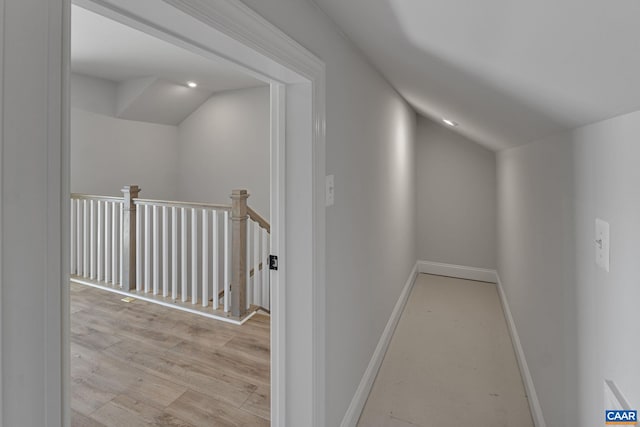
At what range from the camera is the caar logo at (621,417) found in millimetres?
816

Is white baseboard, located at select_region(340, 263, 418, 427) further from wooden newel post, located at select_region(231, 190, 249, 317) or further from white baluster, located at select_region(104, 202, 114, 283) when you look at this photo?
white baluster, located at select_region(104, 202, 114, 283)

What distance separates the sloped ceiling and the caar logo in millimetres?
2910

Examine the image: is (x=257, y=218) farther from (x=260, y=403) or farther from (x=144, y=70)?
(x=144, y=70)

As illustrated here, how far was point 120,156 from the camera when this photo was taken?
4770mm

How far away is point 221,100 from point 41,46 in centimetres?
505

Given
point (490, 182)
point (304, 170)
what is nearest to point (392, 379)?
point (304, 170)

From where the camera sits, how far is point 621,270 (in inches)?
35.0

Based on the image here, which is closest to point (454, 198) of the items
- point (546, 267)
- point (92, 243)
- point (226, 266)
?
point (546, 267)

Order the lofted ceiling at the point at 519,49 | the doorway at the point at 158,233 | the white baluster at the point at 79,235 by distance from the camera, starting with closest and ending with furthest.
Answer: the lofted ceiling at the point at 519,49 → the doorway at the point at 158,233 → the white baluster at the point at 79,235

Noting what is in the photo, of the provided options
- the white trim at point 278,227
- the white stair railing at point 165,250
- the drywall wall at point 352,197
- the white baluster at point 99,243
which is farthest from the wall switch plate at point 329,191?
the white baluster at point 99,243

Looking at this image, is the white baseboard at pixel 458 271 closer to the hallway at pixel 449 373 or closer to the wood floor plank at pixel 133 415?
the hallway at pixel 449 373

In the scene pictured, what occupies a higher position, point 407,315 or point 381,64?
point 381,64

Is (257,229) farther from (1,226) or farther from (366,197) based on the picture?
(1,226)

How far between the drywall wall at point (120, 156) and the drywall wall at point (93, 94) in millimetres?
82
